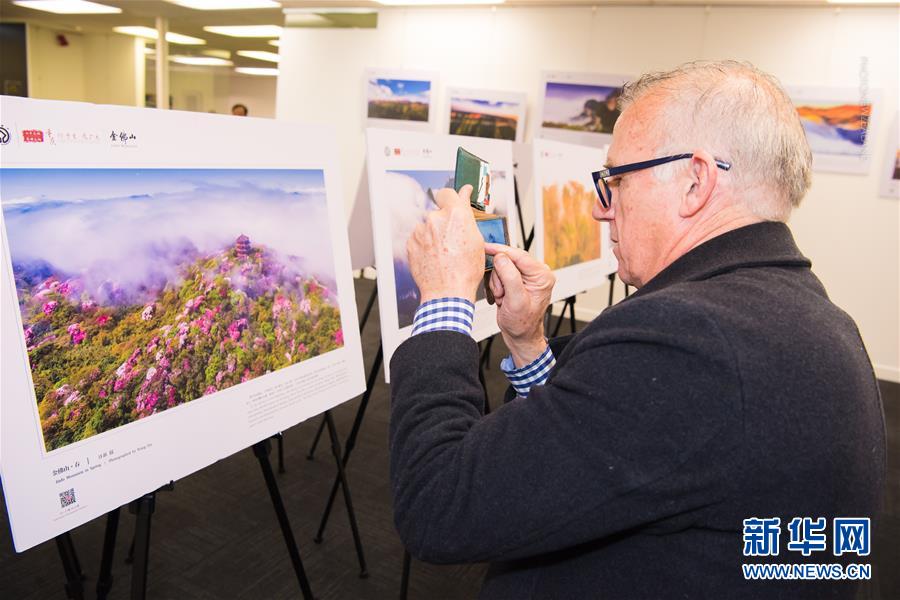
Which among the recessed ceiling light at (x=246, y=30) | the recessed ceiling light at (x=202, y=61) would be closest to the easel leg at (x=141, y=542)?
the recessed ceiling light at (x=246, y=30)

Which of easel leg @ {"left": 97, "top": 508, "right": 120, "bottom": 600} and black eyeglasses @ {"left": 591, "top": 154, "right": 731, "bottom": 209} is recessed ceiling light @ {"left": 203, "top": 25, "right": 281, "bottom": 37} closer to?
easel leg @ {"left": 97, "top": 508, "right": 120, "bottom": 600}

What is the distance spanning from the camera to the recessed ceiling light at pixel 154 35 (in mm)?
8178

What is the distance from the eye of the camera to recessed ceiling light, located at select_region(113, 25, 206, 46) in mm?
8178

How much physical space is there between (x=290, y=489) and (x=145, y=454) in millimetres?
1535

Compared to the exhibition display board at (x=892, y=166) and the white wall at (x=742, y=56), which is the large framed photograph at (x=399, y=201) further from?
the exhibition display board at (x=892, y=166)

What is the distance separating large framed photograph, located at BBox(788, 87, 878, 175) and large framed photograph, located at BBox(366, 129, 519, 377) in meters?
3.72

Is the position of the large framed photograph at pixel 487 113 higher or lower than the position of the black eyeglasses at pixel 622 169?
higher

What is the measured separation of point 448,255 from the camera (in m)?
0.94

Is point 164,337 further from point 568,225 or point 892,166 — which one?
point 892,166

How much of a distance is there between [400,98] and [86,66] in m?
6.35

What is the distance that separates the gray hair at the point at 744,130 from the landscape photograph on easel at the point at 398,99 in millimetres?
5226

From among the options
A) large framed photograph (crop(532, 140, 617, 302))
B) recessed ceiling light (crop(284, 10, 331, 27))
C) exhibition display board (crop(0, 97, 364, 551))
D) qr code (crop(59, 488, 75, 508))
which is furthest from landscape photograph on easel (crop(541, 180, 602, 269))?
recessed ceiling light (crop(284, 10, 331, 27))

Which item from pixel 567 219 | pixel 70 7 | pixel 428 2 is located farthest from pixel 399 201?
pixel 70 7

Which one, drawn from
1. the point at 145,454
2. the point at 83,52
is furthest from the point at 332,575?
the point at 83,52
